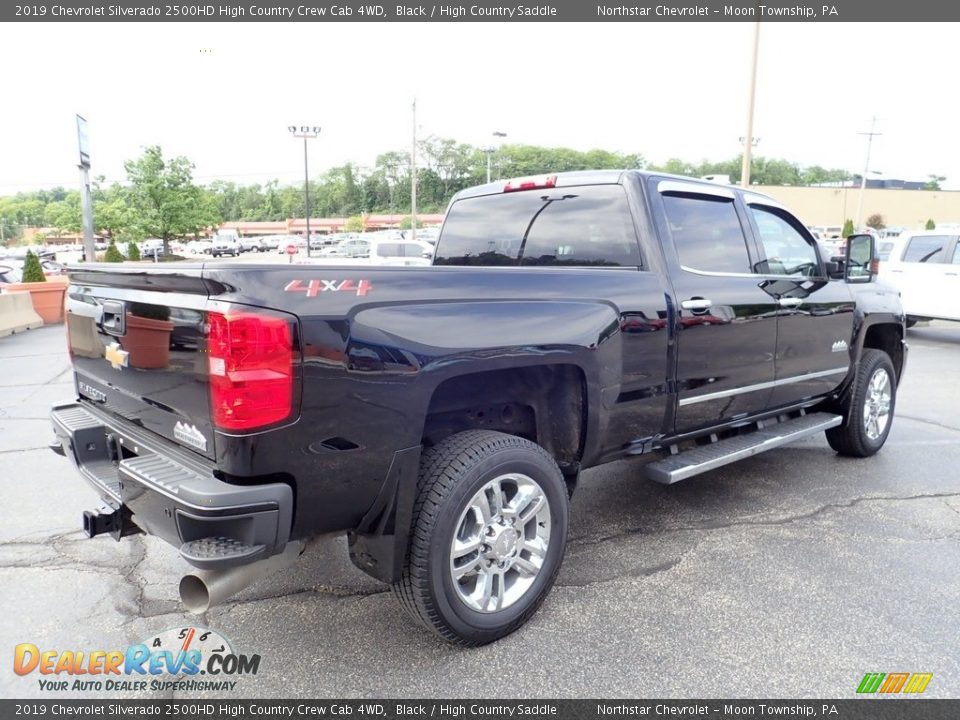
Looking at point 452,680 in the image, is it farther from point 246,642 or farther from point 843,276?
point 843,276

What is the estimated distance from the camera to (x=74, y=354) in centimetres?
334

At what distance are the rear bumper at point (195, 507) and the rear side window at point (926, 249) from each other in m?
13.3

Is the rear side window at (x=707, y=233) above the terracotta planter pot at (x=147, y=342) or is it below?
above

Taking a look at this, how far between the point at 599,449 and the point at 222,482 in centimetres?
186

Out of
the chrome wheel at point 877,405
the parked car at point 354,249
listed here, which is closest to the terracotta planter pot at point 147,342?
the chrome wheel at point 877,405

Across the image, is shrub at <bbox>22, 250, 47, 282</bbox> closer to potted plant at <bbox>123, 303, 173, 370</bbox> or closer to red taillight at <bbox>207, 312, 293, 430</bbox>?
potted plant at <bbox>123, 303, 173, 370</bbox>

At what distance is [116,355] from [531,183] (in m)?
2.49

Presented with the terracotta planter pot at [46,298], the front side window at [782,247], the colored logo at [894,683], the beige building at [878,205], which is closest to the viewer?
the colored logo at [894,683]

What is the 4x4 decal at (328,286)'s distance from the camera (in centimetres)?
224

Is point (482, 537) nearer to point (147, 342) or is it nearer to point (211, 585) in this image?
point (211, 585)

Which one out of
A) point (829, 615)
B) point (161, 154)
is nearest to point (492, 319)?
point (829, 615)

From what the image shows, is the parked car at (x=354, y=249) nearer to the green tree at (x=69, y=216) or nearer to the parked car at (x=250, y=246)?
the parked car at (x=250, y=246)

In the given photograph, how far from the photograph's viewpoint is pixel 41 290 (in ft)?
Answer: 48.9

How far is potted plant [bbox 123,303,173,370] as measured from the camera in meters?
2.44
